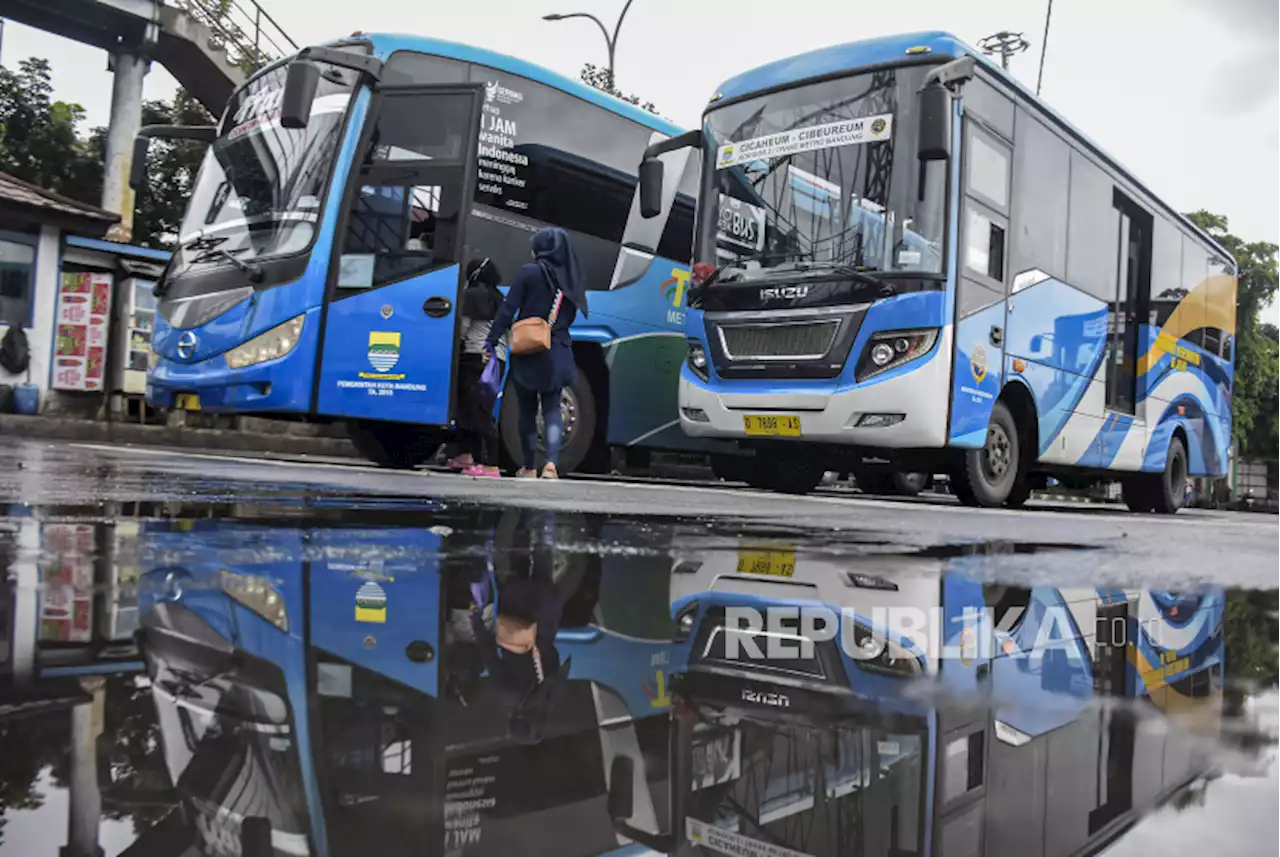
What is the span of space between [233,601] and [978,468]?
7267 mm

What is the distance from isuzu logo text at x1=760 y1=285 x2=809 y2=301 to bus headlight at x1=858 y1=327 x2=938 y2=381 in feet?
2.28

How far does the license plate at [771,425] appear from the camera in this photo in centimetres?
823

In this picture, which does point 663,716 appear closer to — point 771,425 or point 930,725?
point 930,725

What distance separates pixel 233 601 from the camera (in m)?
1.88

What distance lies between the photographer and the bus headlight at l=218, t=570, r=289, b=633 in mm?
1755

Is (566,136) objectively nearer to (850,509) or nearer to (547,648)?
(850,509)

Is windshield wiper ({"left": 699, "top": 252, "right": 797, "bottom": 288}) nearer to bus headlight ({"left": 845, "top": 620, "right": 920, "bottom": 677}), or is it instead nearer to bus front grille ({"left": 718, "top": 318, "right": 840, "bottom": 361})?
bus front grille ({"left": 718, "top": 318, "right": 840, "bottom": 361})

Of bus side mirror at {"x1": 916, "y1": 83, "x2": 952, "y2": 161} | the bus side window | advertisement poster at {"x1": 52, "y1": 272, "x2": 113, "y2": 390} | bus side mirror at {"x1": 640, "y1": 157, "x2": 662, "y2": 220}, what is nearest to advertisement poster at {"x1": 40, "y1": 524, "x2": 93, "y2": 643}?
the bus side window

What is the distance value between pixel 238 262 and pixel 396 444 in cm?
211

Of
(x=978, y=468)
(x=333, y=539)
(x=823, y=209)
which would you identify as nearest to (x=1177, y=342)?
(x=978, y=468)

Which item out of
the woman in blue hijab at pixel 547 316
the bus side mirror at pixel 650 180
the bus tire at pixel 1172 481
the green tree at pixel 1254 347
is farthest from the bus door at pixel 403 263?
the green tree at pixel 1254 347

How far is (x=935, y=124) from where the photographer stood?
7.48 m

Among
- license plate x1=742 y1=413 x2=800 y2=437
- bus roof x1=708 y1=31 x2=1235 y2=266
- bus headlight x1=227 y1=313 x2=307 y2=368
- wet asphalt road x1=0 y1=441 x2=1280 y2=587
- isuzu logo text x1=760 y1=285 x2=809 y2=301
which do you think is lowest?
wet asphalt road x1=0 y1=441 x2=1280 y2=587

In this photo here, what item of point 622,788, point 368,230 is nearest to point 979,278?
point 368,230
